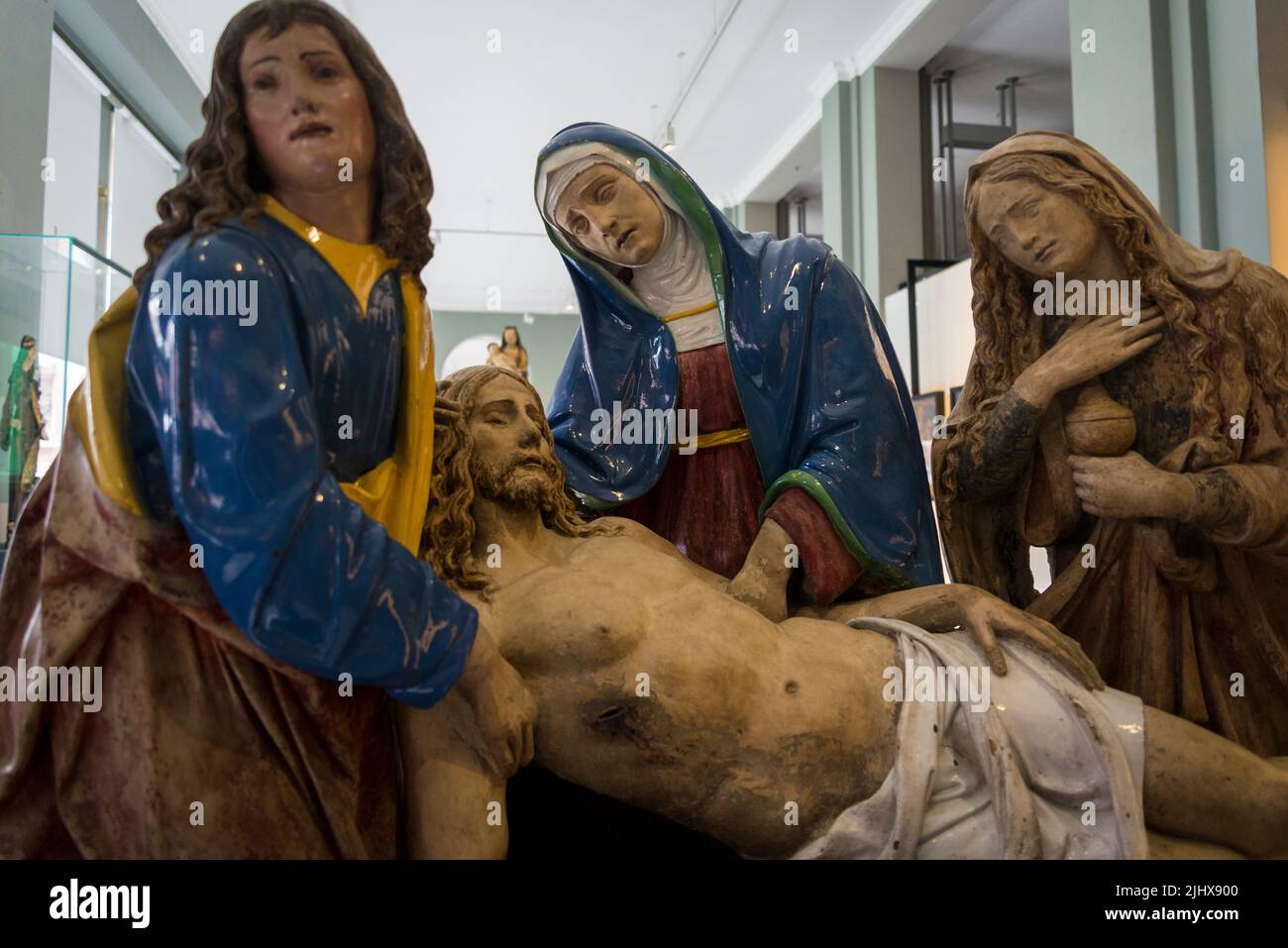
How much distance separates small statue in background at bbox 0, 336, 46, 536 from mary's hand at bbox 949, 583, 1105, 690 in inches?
169

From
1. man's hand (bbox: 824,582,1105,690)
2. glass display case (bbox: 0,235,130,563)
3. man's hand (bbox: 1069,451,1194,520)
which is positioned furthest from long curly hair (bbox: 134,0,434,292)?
glass display case (bbox: 0,235,130,563)

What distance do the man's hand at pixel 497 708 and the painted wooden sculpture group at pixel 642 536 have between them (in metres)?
0.01

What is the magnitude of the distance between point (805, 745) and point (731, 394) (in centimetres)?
93

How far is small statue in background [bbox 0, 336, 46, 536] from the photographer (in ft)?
14.2

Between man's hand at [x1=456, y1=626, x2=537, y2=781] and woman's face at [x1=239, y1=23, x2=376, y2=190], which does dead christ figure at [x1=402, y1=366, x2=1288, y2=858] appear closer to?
man's hand at [x1=456, y1=626, x2=537, y2=781]

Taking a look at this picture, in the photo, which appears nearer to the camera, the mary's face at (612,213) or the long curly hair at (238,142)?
the long curly hair at (238,142)

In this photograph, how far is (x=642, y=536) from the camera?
7.05 ft

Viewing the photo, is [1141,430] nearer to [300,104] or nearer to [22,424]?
[300,104]

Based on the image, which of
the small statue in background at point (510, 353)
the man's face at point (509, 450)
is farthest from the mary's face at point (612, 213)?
the small statue in background at point (510, 353)

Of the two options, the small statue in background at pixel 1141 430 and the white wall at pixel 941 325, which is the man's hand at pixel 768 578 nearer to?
the small statue in background at pixel 1141 430

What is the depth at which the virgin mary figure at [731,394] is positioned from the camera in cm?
210
